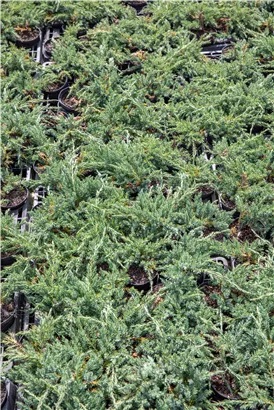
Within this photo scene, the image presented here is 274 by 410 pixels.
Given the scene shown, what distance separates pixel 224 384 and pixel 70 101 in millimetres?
1996

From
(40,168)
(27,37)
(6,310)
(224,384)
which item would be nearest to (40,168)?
(40,168)

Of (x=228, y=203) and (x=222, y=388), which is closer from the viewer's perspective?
(x=222, y=388)

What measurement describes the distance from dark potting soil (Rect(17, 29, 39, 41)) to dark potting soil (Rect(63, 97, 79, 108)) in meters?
0.71

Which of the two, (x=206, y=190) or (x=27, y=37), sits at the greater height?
(x=27, y=37)

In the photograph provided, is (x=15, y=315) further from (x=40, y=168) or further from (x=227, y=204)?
(x=227, y=204)

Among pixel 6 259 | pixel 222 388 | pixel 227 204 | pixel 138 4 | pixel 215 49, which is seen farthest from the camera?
pixel 138 4

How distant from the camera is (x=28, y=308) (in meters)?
2.33

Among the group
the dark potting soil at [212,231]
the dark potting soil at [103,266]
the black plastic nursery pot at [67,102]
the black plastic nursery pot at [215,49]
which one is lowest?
the dark potting soil at [103,266]

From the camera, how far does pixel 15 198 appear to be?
2.72 m

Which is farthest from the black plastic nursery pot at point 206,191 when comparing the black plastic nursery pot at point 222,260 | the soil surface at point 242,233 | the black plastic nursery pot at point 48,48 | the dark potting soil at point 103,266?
the black plastic nursery pot at point 48,48

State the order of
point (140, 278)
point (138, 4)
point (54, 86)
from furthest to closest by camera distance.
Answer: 1. point (138, 4)
2. point (54, 86)
3. point (140, 278)

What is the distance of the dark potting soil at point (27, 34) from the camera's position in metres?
3.55

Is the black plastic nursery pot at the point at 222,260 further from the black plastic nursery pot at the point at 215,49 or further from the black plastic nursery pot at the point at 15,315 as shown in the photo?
the black plastic nursery pot at the point at 215,49

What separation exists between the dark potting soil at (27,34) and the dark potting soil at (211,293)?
232 centimetres
